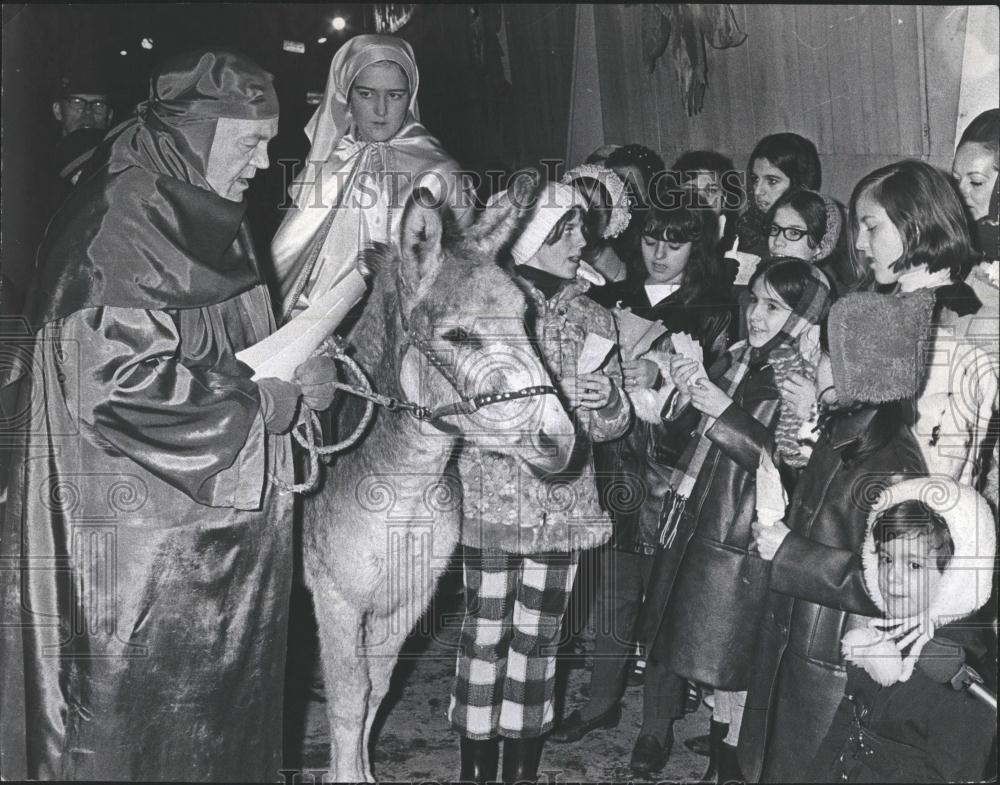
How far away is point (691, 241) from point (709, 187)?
989 mm

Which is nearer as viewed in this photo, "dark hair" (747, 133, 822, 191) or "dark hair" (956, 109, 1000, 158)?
"dark hair" (956, 109, 1000, 158)

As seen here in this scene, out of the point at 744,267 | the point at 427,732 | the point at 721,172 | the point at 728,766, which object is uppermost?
the point at 721,172

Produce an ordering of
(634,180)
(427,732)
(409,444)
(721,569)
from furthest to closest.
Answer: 1. (634,180)
2. (427,732)
3. (721,569)
4. (409,444)

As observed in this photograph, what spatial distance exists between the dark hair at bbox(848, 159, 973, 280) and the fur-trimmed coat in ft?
3.68

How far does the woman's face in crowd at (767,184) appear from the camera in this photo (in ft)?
14.3

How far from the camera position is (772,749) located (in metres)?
2.91

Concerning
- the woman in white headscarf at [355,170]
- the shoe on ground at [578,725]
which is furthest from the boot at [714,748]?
the woman in white headscarf at [355,170]

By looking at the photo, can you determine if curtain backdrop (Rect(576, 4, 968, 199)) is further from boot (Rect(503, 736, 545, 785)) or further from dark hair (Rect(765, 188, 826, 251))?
boot (Rect(503, 736, 545, 785))

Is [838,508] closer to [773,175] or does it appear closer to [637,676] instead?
[773,175]

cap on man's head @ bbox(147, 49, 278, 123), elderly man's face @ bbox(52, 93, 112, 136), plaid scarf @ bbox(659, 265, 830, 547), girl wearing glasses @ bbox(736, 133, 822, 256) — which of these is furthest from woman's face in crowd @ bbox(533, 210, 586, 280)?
elderly man's face @ bbox(52, 93, 112, 136)

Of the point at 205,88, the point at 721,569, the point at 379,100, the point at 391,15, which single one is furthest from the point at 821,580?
the point at 391,15

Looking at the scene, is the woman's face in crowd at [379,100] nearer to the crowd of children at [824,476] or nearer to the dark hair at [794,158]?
the crowd of children at [824,476]

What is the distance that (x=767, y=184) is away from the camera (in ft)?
14.4

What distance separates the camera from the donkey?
9.45ft
